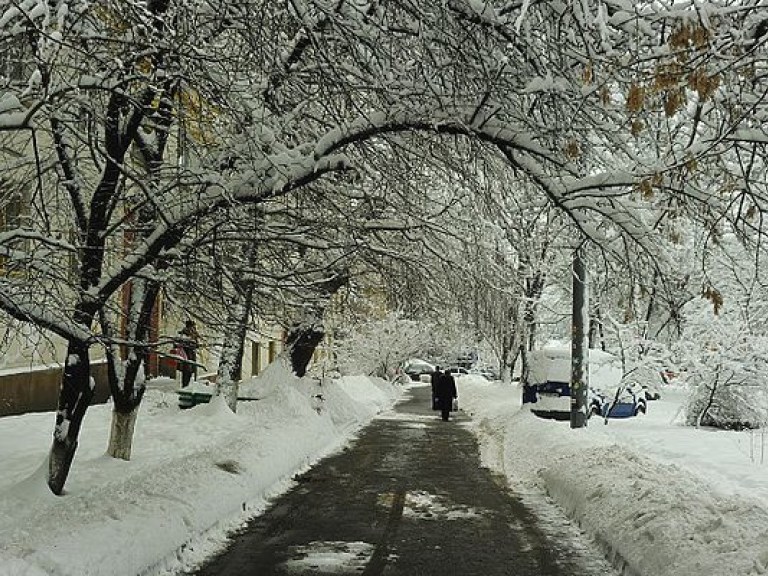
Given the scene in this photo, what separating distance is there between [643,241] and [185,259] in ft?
14.7

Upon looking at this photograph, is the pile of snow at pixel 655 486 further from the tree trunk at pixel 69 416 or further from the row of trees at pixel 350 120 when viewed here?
the tree trunk at pixel 69 416

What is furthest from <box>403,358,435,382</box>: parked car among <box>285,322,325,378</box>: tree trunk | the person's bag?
<box>285,322,325,378</box>: tree trunk

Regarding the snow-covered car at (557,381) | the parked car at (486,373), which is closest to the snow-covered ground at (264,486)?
the snow-covered car at (557,381)

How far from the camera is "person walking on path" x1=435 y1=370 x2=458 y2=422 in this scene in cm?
2914

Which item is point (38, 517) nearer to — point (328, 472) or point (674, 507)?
point (674, 507)

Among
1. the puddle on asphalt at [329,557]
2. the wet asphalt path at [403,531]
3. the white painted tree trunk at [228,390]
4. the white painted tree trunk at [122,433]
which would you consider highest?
the white painted tree trunk at [228,390]

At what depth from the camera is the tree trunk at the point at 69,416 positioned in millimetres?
9609

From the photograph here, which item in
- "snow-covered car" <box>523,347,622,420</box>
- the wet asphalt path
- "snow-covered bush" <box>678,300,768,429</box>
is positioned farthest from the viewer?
"snow-covered car" <box>523,347,622,420</box>

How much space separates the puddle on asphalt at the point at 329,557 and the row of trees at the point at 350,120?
2.65 m

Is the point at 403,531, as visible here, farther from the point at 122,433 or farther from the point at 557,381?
the point at 557,381

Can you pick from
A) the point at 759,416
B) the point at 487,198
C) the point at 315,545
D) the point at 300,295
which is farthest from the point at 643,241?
the point at 759,416

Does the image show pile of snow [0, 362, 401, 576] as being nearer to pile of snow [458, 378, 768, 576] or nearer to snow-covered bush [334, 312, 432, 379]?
pile of snow [458, 378, 768, 576]

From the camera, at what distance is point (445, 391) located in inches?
1170

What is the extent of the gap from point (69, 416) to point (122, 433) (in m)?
2.46
